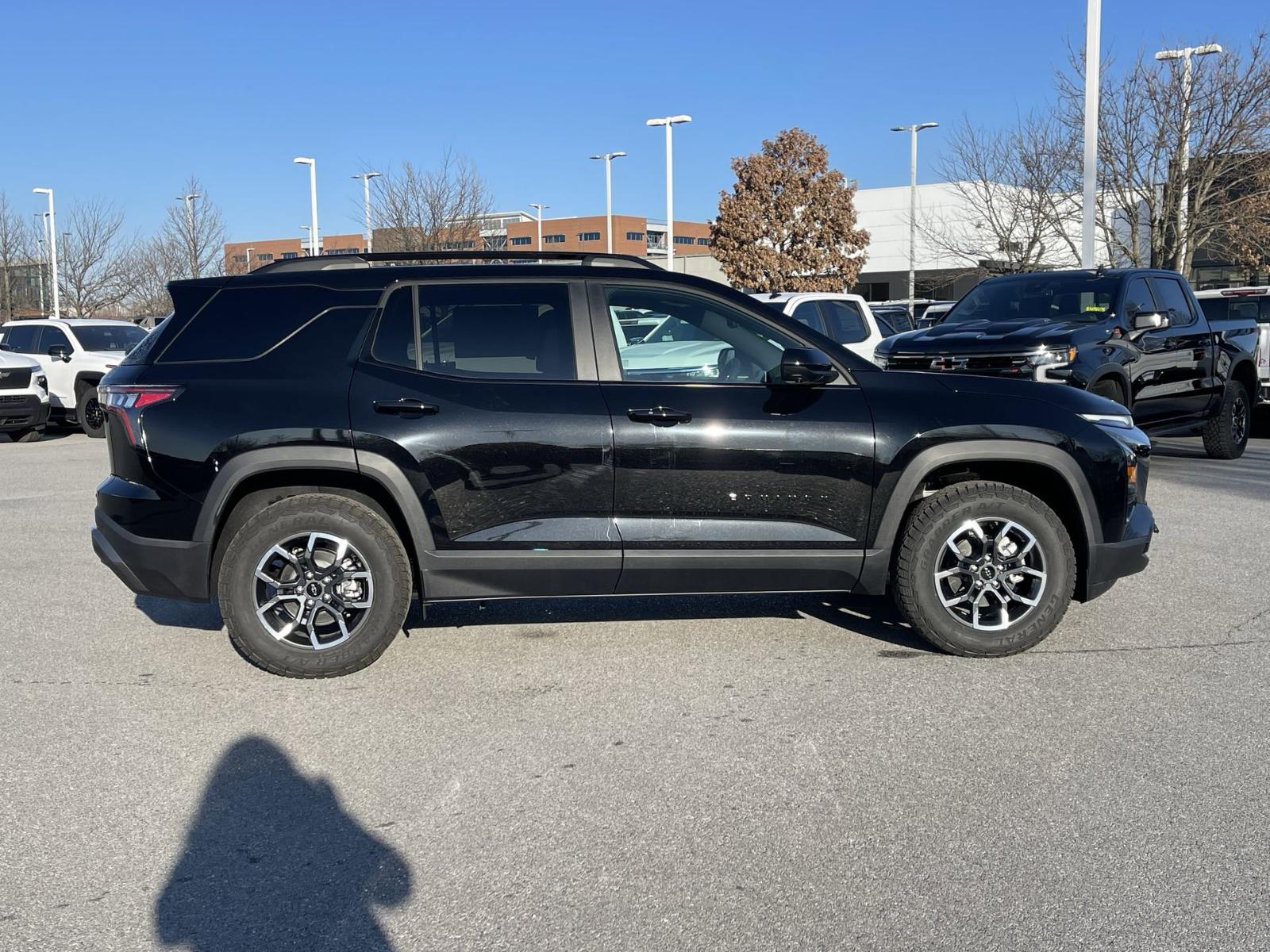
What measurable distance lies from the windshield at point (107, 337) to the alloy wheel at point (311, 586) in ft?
44.7

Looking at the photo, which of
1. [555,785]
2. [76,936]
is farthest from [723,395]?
[76,936]

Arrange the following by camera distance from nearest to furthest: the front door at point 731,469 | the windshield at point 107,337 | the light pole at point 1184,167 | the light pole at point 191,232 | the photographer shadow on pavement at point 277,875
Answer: the photographer shadow on pavement at point 277,875
the front door at point 731,469
the windshield at point 107,337
the light pole at point 1184,167
the light pole at point 191,232

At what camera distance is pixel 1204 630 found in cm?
591

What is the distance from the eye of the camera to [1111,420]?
5.70 meters

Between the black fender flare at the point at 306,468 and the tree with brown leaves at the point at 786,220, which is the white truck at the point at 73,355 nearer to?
the black fender flare at the point at 306,468

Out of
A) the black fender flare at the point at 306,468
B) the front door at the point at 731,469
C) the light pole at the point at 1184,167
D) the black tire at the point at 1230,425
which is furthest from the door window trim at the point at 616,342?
the light pole at the point at 1184,167

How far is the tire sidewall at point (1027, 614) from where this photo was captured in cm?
535

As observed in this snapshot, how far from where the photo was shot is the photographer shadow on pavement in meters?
3.10

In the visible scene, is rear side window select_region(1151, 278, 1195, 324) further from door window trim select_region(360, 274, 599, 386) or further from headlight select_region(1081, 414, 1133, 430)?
door window trim select_region(360, 274, 599, 386)

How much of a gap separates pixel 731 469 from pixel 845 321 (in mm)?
9652

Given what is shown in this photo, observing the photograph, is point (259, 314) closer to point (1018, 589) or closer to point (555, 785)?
point (555, 785)

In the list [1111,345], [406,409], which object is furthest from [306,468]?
[1111,345]

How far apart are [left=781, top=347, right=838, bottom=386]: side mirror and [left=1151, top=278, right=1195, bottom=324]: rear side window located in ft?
23.9

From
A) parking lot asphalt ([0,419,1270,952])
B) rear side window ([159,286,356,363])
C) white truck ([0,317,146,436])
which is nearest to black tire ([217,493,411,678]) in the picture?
parking lot asphalt ([0,419,1270,952])
